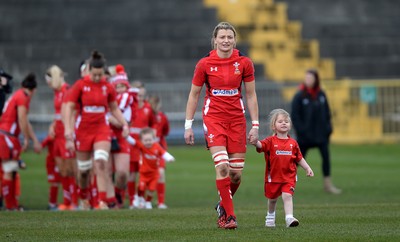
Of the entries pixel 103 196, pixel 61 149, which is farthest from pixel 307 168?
pixel 61 149

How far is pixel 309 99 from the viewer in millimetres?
21312

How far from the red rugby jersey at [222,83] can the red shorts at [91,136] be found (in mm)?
3882

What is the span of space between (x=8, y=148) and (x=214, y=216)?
A: 15.9 feet

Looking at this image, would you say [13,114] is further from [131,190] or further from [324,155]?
[324,155]

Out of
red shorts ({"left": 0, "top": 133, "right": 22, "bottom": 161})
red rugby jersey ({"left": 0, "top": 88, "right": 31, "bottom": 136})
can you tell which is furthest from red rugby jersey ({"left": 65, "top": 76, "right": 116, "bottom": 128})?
red shorts ({"left": 0, "top": 133, "right": 22, "bottom": 161})

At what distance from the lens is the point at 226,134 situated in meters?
12.4

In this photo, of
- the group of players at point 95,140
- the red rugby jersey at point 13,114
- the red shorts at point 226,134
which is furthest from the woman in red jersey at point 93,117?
the red shorts at point 226,134

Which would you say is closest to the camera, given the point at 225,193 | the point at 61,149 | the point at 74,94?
the point at 225,193

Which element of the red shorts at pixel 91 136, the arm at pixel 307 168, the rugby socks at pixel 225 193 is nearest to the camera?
Answer: the arm at pixel 307 168

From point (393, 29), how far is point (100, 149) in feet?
68.0

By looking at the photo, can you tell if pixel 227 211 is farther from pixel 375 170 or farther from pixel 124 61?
pixel 124 61

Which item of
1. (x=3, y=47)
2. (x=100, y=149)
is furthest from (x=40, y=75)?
(x=100, y=149)

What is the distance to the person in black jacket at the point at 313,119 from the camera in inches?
830

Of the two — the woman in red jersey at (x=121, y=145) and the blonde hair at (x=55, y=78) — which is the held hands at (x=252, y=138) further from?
the blonde hair at (x=55, y=78)
